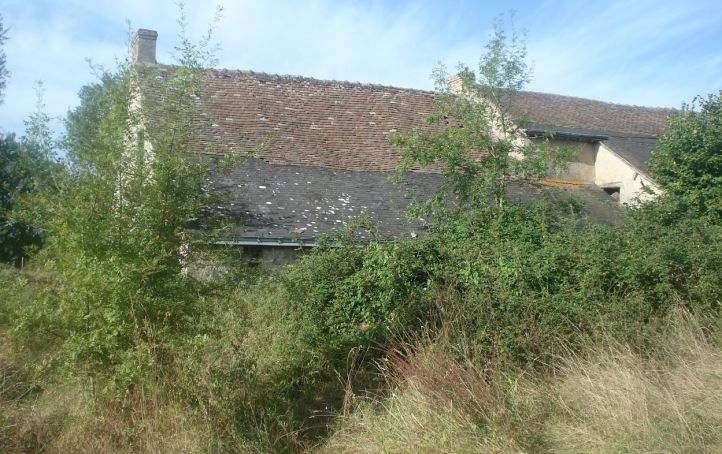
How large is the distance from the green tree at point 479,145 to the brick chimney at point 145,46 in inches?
418

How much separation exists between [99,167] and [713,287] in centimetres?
825

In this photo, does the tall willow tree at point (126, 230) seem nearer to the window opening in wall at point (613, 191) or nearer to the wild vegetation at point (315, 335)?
the wild vegetation at point (315, 335)

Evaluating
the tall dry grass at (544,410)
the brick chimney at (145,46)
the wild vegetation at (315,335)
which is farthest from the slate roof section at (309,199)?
the tall dry grass at (544,410)

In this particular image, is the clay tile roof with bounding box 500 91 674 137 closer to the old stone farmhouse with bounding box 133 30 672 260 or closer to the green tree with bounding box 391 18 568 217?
the old stone farmhouse with bounding box 133 30 672 260

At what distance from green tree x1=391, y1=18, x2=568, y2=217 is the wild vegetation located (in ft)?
11.4

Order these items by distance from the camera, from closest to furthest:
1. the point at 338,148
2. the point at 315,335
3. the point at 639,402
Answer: the point at 639,402
the point at 315,335
the point at 338,148

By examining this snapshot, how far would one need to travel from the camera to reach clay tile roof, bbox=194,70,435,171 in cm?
1825

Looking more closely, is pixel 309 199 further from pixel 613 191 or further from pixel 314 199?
pixel 613 191

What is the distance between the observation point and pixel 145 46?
66.7ft

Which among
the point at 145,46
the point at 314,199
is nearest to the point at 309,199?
the point at 314,199

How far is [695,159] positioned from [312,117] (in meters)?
10.5

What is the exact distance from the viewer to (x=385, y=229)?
48.4 feet

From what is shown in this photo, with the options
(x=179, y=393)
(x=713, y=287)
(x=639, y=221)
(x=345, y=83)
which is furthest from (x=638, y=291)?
(x=345, y=83)

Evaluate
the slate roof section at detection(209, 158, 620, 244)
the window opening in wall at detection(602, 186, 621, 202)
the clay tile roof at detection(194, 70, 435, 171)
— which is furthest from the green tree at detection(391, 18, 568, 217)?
the window opening in wall at detection(602, 186, 621, 202)
